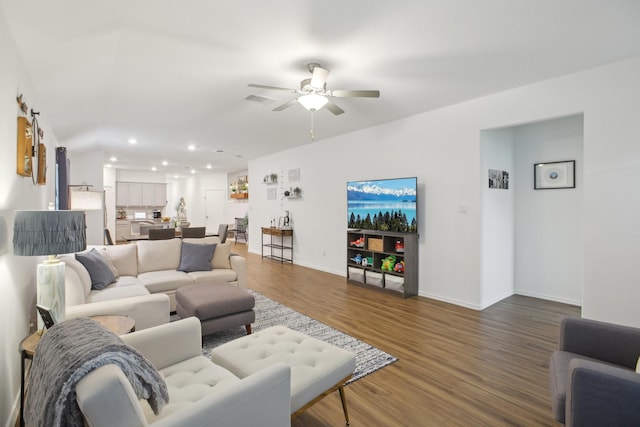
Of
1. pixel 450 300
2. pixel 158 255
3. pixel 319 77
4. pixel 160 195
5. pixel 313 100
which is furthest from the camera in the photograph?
pixel 160 195

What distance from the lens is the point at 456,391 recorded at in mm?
2371

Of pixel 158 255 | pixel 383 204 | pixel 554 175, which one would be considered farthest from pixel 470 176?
pixel 158 255

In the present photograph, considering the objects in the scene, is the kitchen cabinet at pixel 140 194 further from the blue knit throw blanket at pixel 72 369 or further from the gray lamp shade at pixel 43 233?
the blue knit throw blanket at pixel 72 369

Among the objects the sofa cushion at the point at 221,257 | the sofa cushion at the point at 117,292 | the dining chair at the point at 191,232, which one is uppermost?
the dining chair at the point at 191,232

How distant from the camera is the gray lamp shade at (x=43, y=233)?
1866mm

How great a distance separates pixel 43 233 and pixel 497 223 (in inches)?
192

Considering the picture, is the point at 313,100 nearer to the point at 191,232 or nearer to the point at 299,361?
the point at 299,361

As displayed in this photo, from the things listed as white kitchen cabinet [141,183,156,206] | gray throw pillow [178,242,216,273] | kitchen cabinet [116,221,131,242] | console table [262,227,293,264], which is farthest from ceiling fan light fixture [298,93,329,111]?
white kitchen cabinet [141,183,156,206]

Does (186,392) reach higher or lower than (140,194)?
lower

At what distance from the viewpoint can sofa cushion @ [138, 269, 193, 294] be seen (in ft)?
12.6

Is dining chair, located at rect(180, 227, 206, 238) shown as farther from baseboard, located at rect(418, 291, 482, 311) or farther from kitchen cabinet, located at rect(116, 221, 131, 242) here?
kitchen cabinet, located at rect(116, 221, 131, 242)

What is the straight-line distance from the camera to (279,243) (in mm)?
8078

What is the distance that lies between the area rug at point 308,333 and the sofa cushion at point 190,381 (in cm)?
110

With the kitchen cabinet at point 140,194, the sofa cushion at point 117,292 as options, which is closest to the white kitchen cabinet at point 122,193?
the kitchen cabinet at point 140,194
